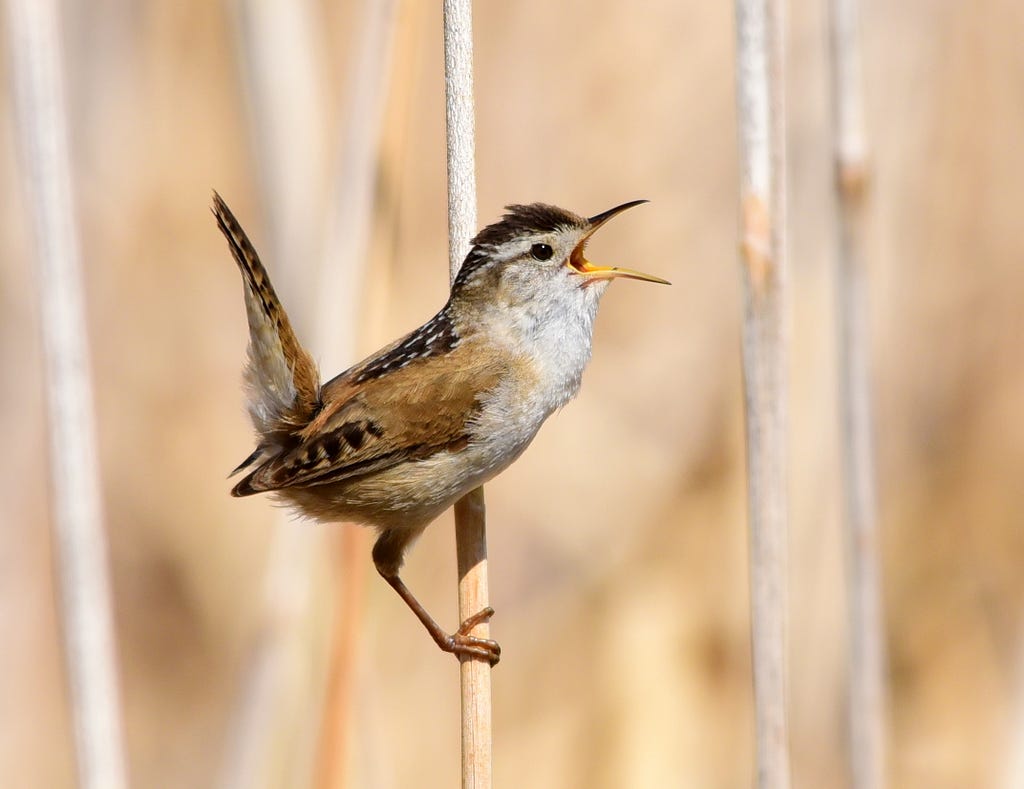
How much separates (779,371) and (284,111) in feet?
5.21

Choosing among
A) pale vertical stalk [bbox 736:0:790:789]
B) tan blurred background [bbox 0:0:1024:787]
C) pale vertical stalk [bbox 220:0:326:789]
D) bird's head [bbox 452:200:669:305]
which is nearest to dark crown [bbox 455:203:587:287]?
bird's head [bbox 452:200:669:305]

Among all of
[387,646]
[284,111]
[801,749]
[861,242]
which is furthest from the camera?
[387,646]

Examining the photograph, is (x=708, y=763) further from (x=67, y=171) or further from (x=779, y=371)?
(x=67, y=171)

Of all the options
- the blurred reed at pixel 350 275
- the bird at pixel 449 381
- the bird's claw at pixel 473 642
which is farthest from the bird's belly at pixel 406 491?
the bird's claw at pixel 473 642

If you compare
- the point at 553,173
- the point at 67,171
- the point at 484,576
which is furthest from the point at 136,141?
the point at 484,576

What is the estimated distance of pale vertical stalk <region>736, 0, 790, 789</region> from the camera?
2094 millimetres

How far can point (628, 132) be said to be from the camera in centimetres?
430

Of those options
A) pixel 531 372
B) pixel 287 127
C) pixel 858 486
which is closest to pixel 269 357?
pixel 531 372

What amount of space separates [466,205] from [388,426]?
0.52m

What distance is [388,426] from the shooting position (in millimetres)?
2381

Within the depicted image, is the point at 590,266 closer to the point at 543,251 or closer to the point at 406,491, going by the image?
the point at 543,251

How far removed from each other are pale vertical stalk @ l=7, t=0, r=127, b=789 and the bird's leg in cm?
A: 61

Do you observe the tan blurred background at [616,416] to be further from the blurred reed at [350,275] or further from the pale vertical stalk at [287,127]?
the blurred reed at [350,275]

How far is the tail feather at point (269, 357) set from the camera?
2293mm
